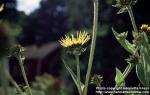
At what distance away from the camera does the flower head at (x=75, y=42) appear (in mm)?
1341

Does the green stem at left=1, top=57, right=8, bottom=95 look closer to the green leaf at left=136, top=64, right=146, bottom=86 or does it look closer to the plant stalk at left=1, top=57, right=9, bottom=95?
the plant stalk at left=1, top=57, right=9, bottom=95

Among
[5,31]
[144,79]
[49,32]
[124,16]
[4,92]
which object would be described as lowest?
[49,32]

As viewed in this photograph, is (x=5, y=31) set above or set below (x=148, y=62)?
above

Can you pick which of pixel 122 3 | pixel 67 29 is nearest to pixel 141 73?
pixel 122 3

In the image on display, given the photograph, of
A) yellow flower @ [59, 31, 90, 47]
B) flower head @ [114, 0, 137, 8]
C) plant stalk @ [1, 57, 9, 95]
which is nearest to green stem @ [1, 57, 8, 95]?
plant stalk @ [1, 57, 9, 95]

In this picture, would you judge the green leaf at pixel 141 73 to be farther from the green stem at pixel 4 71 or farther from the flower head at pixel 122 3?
the green stem at pixel 4 71

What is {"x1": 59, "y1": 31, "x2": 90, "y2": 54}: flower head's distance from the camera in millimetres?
1341

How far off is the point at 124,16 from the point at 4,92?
19.8 meters

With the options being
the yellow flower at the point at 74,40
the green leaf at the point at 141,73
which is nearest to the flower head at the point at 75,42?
the yellow flower at the point at 74,40

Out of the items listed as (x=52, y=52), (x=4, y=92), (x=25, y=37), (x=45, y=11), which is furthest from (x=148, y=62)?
(x=45, y=11)

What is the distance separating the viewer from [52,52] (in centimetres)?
3228

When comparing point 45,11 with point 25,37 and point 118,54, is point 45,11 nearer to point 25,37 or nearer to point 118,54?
point 25,37

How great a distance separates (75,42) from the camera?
4.56 feet

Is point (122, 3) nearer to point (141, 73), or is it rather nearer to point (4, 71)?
point (141, 73)
